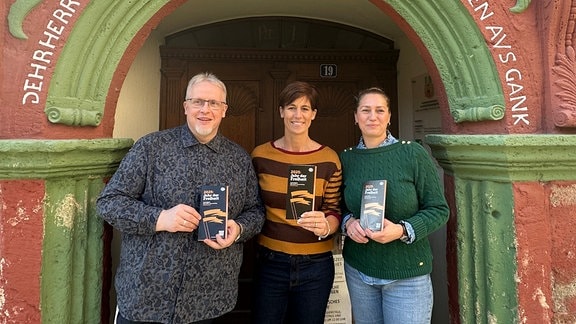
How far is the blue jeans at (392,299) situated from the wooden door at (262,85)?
5.13 feet

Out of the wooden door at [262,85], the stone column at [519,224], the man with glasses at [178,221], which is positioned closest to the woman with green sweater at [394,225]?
the stone column at [519,224]

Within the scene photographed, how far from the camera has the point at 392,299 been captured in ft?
5.96

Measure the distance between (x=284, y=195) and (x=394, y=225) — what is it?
1.76ft

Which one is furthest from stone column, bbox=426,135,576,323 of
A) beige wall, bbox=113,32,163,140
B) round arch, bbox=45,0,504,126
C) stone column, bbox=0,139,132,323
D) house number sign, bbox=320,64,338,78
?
beige wall, bbox=113,32,163,140

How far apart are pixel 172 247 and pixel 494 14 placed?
75.1 inches

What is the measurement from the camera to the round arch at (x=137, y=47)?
1866 millimetres

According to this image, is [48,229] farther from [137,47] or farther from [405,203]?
[405,203]

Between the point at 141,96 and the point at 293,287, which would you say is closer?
the point at 293,287

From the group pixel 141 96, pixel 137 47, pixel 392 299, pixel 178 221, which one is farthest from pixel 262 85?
pixel 392 299

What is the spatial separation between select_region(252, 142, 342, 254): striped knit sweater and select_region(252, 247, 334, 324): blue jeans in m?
0.05

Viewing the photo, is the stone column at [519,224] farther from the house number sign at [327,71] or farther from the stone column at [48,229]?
the stone column at [48,229]

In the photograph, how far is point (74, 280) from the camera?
1882 mm

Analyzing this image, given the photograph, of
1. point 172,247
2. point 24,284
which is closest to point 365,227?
point 172,247

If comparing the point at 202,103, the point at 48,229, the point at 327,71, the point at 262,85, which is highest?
the point at 327,71
